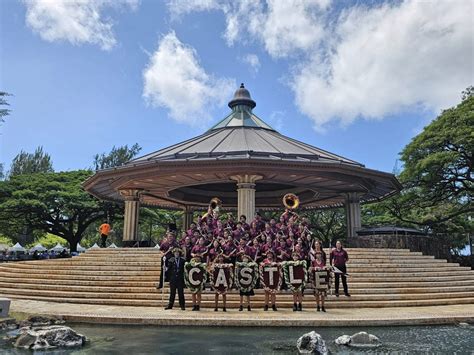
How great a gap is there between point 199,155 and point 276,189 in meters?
9.25

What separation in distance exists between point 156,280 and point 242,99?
51.9 ft

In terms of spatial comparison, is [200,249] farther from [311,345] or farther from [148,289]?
[311,345]

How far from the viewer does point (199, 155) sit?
1788 cm

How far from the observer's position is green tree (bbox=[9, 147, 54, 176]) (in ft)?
149

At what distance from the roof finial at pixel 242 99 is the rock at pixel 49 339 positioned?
2033 centimetres

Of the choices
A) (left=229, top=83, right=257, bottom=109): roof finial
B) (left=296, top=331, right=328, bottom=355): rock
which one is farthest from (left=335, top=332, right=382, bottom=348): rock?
(left=229, top=83, right=257, bottom=109): roof finial

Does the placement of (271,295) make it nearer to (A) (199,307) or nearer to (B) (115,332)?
(A) (199,307)

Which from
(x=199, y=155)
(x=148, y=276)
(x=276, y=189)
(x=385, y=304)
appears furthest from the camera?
(x=276, y=189)

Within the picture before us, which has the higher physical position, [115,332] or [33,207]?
[33,207]

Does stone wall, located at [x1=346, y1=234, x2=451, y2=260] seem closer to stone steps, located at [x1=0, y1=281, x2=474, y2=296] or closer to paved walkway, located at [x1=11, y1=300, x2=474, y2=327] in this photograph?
stone steps, located at [x1=0, y1=281, x2=474, y2=296]

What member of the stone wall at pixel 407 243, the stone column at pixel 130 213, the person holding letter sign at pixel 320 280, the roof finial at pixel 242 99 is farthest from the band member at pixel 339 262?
the roof finial at pixel 242 99

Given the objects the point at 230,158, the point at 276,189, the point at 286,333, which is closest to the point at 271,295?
the point at 286,333

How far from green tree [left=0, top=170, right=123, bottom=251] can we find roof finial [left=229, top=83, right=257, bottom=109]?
1417 cm

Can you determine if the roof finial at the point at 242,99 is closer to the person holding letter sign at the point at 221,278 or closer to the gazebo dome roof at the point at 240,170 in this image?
the gazebo dome roof at the point at 240,170
